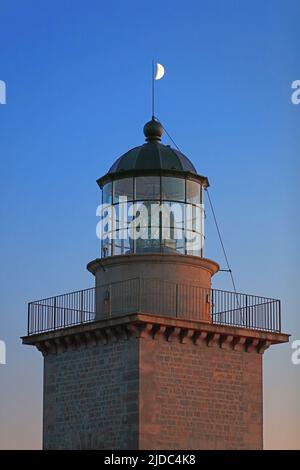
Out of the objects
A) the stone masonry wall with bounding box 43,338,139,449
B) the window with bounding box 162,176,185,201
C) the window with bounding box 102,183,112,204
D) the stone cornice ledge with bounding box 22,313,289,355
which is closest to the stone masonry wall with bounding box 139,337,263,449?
the stone cornice ledge with bounding box 22,313,289,355

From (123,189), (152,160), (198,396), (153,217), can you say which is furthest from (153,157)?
(198,396)

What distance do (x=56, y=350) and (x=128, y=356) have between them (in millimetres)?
2362

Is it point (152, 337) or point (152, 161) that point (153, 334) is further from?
point (152, 161)

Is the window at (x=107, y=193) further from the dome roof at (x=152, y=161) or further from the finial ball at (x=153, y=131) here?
the finial ball at (x=153, y=131)

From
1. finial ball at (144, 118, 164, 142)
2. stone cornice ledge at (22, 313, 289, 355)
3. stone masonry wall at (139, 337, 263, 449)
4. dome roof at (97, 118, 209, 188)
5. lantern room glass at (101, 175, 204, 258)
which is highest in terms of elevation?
finial ball at (144, 118, 164, 142)

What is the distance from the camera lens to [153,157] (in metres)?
44.4

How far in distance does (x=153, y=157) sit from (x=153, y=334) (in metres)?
3.83

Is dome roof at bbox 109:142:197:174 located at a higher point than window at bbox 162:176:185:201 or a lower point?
higher

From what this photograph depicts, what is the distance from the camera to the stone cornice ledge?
140 ft

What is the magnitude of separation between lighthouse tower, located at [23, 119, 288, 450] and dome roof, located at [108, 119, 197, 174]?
29mm

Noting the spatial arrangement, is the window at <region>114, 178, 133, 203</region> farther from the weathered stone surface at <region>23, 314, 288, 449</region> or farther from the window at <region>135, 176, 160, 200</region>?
the weathered stone surface at <region>23, 314, 288, 449</region>

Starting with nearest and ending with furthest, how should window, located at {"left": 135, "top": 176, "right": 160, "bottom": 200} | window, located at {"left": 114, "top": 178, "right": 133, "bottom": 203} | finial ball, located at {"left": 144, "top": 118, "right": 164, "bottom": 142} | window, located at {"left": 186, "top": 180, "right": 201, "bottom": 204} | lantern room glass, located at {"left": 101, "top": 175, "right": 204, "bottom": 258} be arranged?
lantern room glass, located at {"left": 101, "top": 175, "right": 204, "bottom": 258}, window, located at {"left": 135, "top": 176, "right": 160, "bottom": 200}, window, located at {"left": 114, "top": 178, "right": 133, "bottom": 203}, window, located at {"left": 186, "top": 180, "right": 201, "bottom": 204}, finial ball, located at {"left": 144, "top": 118, "right": 164, "bottom": 142}

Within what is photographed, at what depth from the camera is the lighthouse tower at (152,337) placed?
4275 centimetres

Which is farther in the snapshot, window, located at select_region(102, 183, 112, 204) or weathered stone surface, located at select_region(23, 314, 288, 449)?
window, located at select_region(102, 183, 112, 204)
